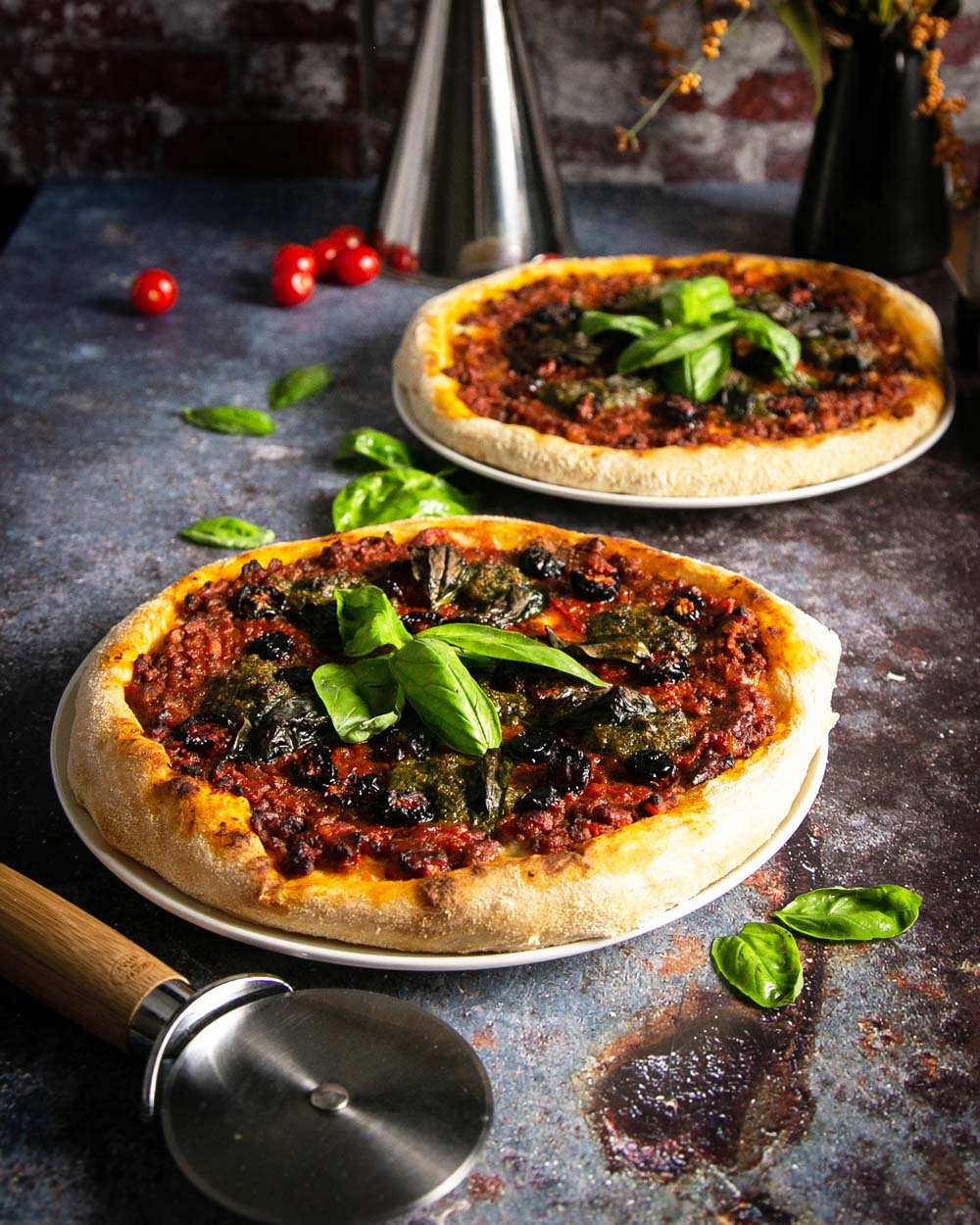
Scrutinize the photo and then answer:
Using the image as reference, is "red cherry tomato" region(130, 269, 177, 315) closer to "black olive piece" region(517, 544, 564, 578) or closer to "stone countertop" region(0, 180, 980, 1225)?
"stone countertop" region(0, 180, 980, 1225)

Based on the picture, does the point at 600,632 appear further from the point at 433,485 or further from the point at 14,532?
the point at 14,532

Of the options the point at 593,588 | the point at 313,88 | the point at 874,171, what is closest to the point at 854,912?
the point at 593,588

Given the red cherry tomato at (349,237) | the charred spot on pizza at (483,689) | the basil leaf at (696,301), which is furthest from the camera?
the red cherry tomato at (349,237)

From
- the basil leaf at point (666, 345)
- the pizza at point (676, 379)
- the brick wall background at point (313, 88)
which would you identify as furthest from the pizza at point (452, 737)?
the brick wall background at point (313, 88)

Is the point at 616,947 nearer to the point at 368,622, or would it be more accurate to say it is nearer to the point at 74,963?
the point at 368,622

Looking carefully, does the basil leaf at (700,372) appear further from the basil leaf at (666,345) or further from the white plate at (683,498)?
the white plate at (683,498)

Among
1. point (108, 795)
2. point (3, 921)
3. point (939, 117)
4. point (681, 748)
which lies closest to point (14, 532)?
point (108, 795)

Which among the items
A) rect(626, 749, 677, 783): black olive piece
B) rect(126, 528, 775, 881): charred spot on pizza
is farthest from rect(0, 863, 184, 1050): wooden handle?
rect(626, 749, 677, 783): black olive piece
